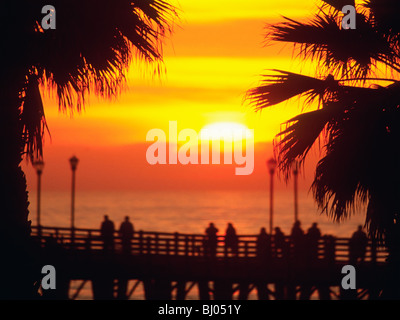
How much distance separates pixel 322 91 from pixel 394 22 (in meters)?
1.29

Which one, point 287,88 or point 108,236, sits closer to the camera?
point 287,88

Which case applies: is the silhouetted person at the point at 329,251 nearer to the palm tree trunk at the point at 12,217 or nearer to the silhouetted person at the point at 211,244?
the silhouetted person at the point at 211,244

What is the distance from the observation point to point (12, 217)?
11.6m

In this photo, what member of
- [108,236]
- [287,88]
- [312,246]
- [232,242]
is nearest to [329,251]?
[312,246]

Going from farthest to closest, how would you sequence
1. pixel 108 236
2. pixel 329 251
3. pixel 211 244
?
1. pixel 108 236
2. pixel 211 244
3. pixel 329 251

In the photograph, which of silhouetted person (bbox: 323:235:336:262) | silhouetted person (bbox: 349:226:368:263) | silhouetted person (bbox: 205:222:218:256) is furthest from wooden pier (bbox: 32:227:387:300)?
silhouetted person (bbox: 349:226:368:263)

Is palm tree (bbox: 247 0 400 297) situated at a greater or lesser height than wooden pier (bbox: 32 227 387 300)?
greater

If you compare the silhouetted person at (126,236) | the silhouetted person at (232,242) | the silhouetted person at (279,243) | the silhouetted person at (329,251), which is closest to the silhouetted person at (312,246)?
the silhouetted person at (329,251)

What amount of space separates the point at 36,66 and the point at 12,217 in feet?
6.36

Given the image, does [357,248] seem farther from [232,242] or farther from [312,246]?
[232,242]

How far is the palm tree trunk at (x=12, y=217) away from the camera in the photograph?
11.5m

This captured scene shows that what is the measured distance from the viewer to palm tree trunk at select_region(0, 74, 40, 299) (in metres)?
11.5

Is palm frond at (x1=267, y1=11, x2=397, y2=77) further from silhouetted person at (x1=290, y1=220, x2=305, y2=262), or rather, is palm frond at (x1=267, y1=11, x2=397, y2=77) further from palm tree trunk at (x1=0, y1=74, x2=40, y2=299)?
silhouetted person at (x1=290, y1=220, x2=305, y2=262)
